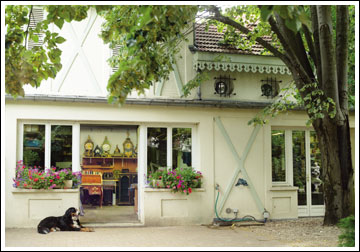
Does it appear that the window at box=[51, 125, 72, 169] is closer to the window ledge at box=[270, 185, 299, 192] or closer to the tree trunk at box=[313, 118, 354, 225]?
the window ledge at box=[270, 185, 299, 192]

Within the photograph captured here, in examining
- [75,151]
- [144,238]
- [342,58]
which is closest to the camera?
[144,238]

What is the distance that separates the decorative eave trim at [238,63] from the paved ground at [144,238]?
4.15 metres

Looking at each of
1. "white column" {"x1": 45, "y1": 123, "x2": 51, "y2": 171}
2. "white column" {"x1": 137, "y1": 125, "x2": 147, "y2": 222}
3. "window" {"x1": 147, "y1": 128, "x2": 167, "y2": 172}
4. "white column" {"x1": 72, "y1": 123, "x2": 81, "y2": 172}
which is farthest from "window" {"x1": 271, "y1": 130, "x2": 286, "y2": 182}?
"white column" {"x1": 45, "y1": 123, "x2": 51, "y2": 171}

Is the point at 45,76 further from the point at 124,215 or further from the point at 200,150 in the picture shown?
the point at 124,215

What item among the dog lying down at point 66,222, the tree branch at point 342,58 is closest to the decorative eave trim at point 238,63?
the tree branch at point 342,58

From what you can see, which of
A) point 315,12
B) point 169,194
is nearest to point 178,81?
point 169,194

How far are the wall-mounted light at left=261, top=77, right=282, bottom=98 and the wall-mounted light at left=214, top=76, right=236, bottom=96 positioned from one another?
3.19ft

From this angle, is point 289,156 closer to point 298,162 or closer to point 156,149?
point 298,162

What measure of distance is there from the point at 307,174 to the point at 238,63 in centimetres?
379

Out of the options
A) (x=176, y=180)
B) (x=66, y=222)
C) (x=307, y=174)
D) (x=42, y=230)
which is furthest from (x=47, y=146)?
(x=307, y=174)

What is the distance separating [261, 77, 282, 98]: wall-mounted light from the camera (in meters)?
12.6

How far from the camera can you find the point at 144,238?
31.0 feet

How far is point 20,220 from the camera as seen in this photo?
409 inches

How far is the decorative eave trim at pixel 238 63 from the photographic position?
11727 millimetres
